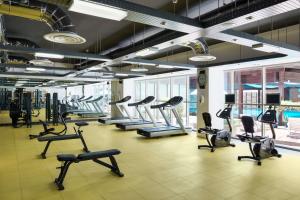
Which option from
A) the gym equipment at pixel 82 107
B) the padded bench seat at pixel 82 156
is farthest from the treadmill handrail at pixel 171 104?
the gym equipment at pixel 82 107

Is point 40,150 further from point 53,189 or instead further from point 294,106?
point 294,106

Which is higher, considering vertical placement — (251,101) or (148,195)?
(251,101)

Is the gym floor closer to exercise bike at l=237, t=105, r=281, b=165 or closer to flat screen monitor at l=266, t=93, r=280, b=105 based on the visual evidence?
exercise bike at l=237, t=105, r=281, b=165

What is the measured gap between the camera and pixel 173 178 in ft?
13.6

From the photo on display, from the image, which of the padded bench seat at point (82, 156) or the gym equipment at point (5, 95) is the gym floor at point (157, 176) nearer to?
the padded bench seat at point (82, 156)

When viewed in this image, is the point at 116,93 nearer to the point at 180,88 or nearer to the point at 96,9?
the point at 180,88

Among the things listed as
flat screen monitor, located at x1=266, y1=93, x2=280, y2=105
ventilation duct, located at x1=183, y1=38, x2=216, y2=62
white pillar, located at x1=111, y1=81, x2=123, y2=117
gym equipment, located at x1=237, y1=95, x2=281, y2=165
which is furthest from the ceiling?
white pillar, located at x1=111, y1=81, x2=123, y2=117

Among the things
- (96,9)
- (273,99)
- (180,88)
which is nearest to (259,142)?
(273,99)

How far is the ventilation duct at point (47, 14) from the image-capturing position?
3.16 metres

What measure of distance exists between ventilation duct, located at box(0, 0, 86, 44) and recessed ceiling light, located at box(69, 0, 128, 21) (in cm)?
72

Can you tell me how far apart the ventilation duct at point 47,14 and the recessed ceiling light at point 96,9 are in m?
0.72

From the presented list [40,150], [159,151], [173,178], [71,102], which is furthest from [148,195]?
[71,102]

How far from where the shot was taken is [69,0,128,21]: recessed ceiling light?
2.65m

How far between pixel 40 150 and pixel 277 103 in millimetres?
6479
